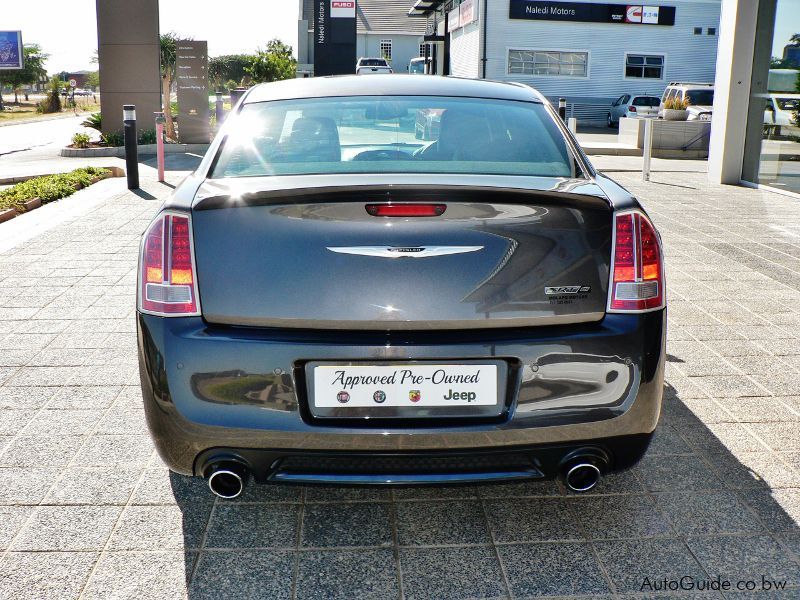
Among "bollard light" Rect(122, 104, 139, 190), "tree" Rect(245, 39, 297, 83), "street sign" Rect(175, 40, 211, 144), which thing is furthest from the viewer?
"tree" Rect(245, 39, 297, 83)

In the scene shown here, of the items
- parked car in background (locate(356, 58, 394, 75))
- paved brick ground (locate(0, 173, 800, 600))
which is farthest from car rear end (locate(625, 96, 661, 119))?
paved brick ground (locate(0, 173, 800, 600))

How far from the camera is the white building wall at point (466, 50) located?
38.2m

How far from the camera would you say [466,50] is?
40812 mm

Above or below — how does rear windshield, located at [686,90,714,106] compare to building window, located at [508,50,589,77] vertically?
below

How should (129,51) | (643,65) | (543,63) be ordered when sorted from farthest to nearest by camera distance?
(643,65)
(543,63)
(129,51)

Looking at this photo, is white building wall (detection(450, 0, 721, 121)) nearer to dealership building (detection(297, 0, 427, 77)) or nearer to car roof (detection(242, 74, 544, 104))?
dealership building (detection(297, 0, 427, 77))

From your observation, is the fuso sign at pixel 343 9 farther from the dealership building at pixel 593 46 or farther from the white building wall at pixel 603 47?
the white building wall at pixel 603 47

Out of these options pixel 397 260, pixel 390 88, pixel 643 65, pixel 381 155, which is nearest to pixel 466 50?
pixel 643 65

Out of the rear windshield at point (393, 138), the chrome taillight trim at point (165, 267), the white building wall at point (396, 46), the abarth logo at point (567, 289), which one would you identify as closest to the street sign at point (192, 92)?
the rear windshield at point (393, 138)

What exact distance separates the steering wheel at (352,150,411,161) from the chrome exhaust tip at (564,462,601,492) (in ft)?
4.13

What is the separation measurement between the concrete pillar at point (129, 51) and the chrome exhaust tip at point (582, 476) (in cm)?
1977

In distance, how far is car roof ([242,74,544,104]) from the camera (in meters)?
3.79

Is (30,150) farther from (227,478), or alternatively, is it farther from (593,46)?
(593,46)

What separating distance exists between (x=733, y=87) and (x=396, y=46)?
182 feet
